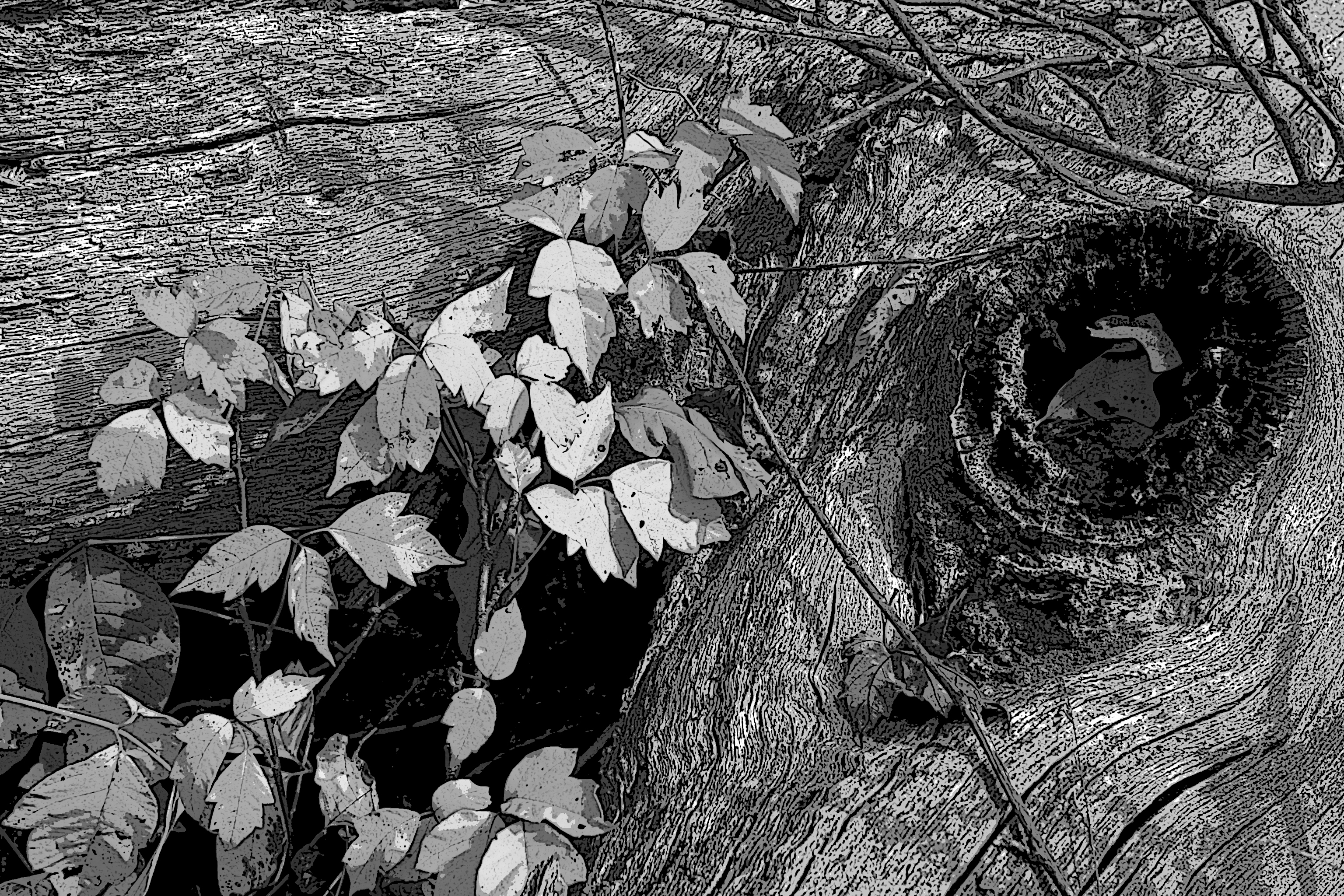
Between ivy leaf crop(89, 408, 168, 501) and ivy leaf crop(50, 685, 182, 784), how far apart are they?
0.19 meters

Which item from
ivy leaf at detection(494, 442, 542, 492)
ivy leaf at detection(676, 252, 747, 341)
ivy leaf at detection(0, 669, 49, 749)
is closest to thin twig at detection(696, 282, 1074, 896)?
ivy leaf at detection(676, 252, 747, 341)

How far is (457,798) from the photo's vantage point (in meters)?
0.89

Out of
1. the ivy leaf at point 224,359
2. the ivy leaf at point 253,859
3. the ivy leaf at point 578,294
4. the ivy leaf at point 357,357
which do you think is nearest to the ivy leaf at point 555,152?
the ivy leaf at point 578,294

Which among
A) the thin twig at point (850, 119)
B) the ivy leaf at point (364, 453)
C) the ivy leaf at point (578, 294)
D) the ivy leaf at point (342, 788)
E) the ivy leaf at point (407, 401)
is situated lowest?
the ivy leaf at point (342, 788)

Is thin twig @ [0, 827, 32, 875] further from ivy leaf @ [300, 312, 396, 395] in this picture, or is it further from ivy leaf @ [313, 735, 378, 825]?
ivy leaf @ [300, 312, 396, 395]

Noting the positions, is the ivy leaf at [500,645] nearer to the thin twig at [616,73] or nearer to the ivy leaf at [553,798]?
the ivy leaf at [553,798]

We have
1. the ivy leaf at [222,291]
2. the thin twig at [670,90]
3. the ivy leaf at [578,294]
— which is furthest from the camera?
the thin twig at [670,90]

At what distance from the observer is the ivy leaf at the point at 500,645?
97 cm

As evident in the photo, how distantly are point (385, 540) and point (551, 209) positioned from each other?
0.34 m

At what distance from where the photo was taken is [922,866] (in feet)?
3.04

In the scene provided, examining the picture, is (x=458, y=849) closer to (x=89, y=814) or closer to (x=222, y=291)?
(x=89, y=814)

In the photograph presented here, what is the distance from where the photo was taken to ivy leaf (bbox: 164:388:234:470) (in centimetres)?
92

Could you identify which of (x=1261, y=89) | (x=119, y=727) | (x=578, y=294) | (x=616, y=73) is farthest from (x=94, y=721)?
(x=1261, y=89)

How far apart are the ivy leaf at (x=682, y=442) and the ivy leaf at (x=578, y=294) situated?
0.37ft
